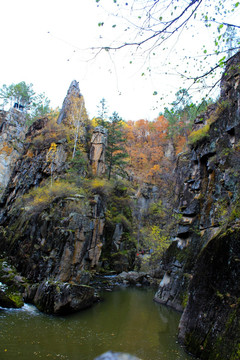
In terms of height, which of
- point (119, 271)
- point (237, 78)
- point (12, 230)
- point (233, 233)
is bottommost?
point (119, 271)

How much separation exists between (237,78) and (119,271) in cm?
1902

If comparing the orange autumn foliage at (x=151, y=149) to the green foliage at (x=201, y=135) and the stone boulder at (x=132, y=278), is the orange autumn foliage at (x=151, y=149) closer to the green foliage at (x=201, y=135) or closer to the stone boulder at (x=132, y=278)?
the stone boulder at (x=132, y=278)

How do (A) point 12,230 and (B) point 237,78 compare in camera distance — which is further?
(A) point 12,230

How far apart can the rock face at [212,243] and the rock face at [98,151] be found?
11012 mm

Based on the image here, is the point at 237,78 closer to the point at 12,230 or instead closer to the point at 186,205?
the point at 186,205

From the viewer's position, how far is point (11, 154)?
3938 centimetres

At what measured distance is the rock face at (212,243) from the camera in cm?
602

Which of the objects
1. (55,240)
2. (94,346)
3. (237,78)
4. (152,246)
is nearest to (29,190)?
(55,240)

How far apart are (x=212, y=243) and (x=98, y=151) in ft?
67.3

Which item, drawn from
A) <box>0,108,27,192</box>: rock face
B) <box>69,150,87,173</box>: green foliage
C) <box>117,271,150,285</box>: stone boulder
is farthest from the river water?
<box>0,108,27,192</box>: rock face

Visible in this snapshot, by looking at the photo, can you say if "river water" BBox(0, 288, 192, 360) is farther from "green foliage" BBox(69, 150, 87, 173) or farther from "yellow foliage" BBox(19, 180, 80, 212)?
"green foliage" BBox(69, 150, 87, 173)

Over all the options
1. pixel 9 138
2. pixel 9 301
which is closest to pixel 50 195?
pixel 9 301

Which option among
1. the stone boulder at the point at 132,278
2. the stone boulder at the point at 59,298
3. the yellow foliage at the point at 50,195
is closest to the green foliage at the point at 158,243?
the stone boulder at the point at 132,278

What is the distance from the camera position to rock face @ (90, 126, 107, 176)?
2585 centimetres
